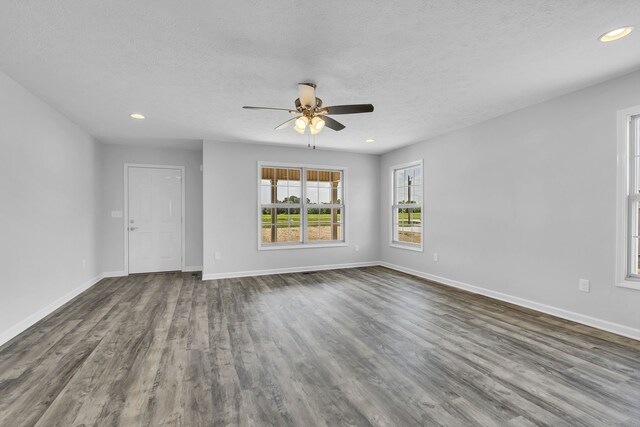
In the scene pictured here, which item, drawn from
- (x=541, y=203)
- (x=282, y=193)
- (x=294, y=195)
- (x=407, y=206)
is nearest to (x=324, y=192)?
(x=294, y=195)

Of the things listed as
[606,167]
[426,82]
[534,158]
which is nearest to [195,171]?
[426,82]

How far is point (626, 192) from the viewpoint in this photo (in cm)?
284

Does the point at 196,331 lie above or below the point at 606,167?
below

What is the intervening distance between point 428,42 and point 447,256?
11.7 feet

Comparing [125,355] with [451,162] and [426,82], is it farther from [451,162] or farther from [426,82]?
[451,162]

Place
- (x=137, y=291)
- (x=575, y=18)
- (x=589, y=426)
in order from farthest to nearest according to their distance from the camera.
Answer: (x=137, y=291), (x=575, y=18), (x=589, y=426)

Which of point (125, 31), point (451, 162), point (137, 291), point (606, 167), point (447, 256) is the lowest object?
point (137, 291)

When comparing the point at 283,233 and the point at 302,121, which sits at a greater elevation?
the point at 302,121

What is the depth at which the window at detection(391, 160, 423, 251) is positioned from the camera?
565cm

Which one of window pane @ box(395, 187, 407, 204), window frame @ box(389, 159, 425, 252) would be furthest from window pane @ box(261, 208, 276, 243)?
window pane @ box(395, 187, 407, 204)

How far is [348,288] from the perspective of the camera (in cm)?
459

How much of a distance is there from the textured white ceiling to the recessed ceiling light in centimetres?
8

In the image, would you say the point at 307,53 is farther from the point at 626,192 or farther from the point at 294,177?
the point at 294,177

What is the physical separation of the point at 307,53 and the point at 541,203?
323cm
